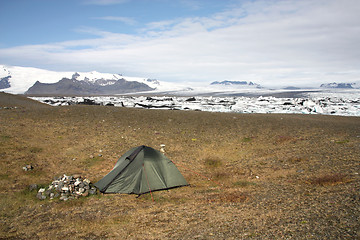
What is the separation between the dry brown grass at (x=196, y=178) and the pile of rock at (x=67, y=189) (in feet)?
1.20

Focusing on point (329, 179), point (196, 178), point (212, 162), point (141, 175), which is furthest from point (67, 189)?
point (329, 179)

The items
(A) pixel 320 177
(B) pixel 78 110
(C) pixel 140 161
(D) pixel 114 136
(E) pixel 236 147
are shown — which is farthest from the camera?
(B) pixel 78 110

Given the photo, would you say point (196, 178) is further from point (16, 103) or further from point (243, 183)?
point (16, 103)

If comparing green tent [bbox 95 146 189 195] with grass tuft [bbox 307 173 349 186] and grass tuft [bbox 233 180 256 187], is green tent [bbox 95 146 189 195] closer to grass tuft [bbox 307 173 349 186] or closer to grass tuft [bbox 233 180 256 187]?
grass tuft [bbox 233 180 256 187]

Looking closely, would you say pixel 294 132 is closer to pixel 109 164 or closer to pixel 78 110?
pixel 109 164

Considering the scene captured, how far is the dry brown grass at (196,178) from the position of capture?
7.86 meters

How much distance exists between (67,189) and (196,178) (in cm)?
640

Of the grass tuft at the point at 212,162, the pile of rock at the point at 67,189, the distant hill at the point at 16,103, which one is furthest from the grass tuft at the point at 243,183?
the distant hill at the point at 16,103

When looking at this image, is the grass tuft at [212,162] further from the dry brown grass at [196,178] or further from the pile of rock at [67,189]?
the pile of rock at [67,189]

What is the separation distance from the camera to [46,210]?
31.9ft

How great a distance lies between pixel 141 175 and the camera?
12.0m

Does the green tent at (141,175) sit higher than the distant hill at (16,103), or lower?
lower

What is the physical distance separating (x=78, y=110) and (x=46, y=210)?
57.3 ft

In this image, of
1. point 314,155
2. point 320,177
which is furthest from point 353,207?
point 314,155
